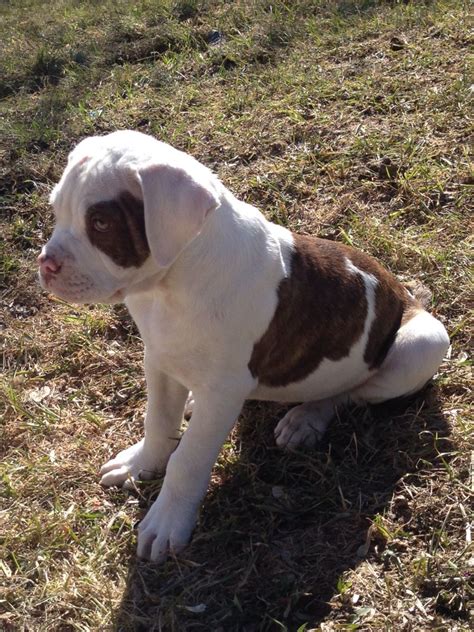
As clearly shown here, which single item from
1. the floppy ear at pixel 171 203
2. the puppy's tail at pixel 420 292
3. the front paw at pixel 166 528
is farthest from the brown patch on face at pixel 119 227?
the puppy's tail at pixel 420 292

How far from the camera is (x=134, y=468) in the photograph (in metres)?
4.07

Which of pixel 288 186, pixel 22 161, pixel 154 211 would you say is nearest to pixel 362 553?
pixel 154 211

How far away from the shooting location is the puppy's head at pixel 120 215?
9.75 ft

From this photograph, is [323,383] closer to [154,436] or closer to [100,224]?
[154,436]

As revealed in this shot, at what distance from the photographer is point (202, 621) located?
336 centimetres

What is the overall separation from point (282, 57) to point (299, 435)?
15.0ft

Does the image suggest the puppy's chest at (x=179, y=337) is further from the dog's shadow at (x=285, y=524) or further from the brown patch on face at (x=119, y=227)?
the dog's shadow at (x=285, y=524)

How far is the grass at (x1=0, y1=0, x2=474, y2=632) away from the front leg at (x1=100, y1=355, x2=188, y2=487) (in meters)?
0.10

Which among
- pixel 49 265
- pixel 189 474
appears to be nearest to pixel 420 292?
pixel 189 474

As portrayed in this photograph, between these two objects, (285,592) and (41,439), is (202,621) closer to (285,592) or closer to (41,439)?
(285,592)

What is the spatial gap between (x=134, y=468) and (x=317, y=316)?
3.92ft

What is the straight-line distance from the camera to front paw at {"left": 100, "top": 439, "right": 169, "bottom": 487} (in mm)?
4043

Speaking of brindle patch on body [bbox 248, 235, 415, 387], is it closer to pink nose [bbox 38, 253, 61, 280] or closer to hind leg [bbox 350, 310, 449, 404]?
hind leg [bbox 350, 310, 449, 404]

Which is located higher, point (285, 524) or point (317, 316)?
point (317, 316)
